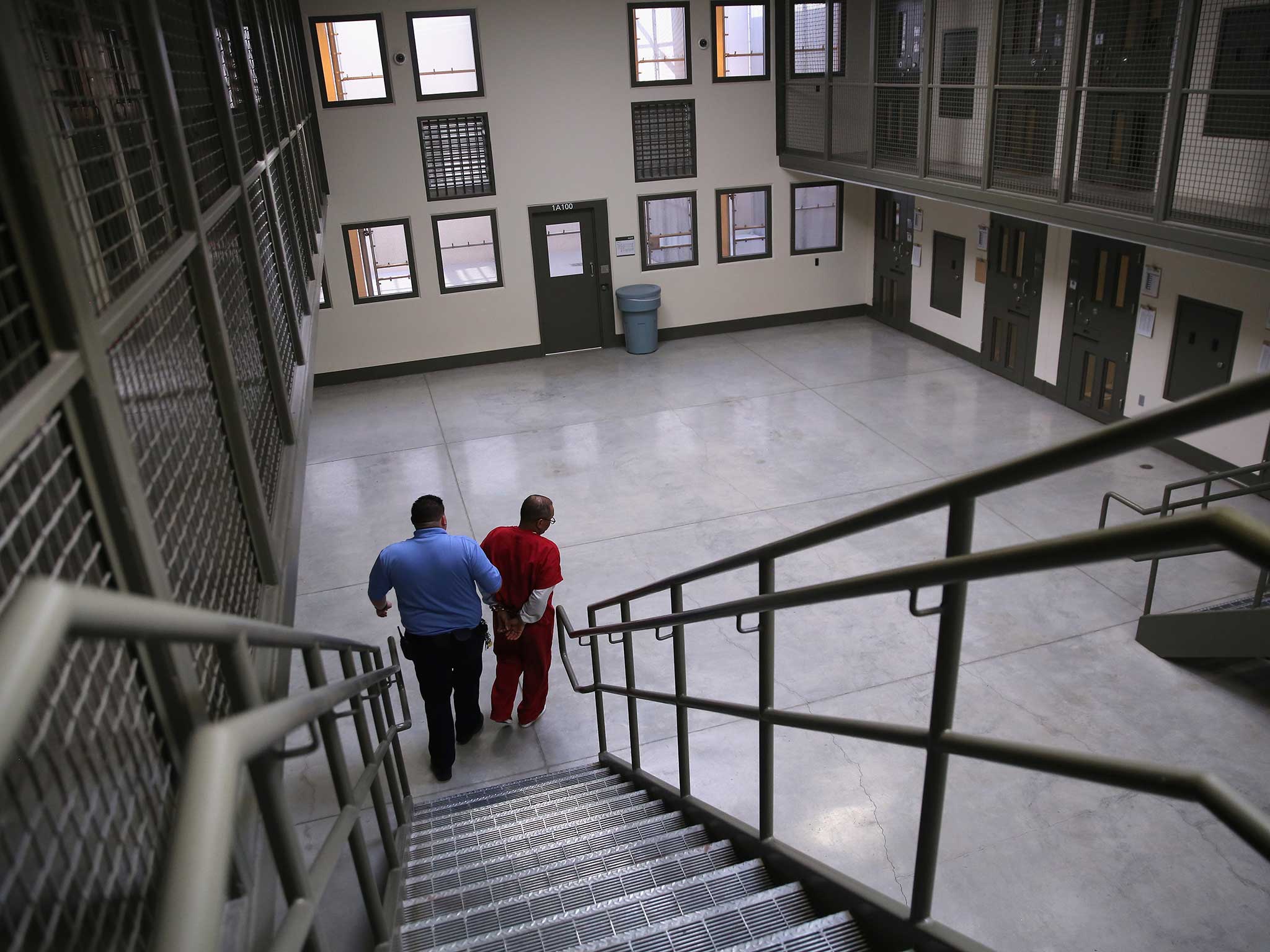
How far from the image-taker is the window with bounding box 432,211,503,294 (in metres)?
12.6

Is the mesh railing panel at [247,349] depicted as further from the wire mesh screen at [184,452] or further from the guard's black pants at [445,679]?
the guard's black pants at [445,679]

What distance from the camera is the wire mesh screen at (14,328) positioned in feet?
4.42

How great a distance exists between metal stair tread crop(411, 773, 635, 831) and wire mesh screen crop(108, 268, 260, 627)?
2299 mm

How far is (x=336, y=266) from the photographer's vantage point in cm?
1223

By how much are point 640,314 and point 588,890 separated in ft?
34.5

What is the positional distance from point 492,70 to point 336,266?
329 centimetres

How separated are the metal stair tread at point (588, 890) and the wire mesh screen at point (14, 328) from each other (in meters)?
2.31

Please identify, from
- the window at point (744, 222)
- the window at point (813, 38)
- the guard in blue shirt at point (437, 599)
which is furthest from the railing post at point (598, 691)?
the window at point (813, 38)

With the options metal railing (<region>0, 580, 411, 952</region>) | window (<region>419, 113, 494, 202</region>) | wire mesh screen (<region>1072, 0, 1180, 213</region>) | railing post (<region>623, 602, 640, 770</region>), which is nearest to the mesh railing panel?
metal railing (<region>0, 580, 411, 952</region>)

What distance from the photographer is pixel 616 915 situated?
9.64ft

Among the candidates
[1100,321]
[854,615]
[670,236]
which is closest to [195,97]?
[854,615]

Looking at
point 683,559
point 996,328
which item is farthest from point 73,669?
point 996,328

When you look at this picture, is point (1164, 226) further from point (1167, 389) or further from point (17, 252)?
point (17, 252)

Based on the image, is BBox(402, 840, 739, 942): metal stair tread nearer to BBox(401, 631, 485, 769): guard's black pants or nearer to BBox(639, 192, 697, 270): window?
BBox(401, 631, 485, 769): guard's black pants
